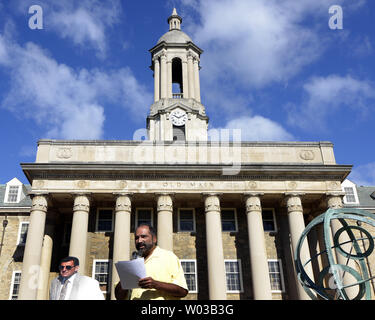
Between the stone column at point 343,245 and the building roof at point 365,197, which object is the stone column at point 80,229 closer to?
the stone column at point 343,245

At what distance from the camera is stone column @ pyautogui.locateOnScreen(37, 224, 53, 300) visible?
1063 inches

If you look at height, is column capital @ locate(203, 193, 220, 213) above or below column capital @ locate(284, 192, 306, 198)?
below

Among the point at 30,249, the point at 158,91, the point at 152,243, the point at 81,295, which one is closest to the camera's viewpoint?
the point at 81,295

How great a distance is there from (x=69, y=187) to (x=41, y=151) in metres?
4.16

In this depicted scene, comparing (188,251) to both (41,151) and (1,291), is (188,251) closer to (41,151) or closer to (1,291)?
(41,151)

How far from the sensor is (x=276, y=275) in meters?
29.2

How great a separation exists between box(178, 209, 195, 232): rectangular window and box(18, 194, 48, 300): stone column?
9.86 meters

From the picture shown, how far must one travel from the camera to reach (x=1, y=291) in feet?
103

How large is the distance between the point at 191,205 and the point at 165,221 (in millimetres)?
3830

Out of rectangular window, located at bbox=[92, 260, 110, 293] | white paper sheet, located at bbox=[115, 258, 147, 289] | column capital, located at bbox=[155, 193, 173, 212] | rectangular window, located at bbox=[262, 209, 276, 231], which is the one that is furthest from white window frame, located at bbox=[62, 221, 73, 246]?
white paper sheet, located at bbox=[115, 258, 147, 289]

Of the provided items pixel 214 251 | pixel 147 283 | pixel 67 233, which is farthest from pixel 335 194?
pixel 147 283

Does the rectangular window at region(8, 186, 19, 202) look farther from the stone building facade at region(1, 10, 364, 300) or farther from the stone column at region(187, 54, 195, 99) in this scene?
the stone column at region(187, 54, 195, 99)

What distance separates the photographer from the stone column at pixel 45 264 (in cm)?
2700
